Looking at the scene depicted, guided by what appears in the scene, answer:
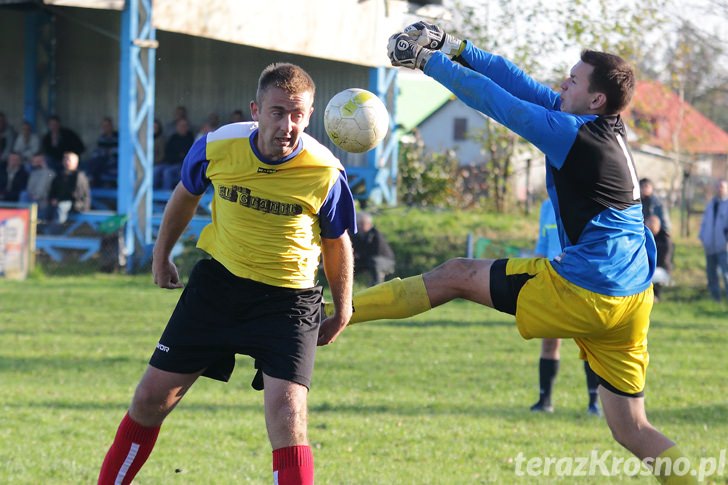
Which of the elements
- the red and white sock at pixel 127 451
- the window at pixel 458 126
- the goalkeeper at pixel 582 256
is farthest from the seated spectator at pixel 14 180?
the window at pixel 458 126

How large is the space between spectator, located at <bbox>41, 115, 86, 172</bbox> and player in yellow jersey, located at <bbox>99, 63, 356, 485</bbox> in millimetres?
17075

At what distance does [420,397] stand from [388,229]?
1236 cm

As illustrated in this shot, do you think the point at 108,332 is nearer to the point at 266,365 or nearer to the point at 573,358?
the point at 573,358

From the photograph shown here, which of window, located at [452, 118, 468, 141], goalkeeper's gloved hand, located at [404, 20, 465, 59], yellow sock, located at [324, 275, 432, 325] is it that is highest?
goalkeeper's gloved hand, located at [404, 20, 465, 59]

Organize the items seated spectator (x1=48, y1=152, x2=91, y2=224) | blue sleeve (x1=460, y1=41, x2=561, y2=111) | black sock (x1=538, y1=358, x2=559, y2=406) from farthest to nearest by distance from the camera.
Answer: seated spectator (x1=48, y1=152, x2=91, y2=224) < black sock (x1=538, y1=358, x2=559, y2=406) < blue sleeve (x1=460, y1=41, x2=561, y2=111)

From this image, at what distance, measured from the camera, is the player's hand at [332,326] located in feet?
16.6

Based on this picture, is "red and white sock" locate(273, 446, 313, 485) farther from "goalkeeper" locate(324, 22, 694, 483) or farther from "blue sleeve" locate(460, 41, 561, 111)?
"blue sleeve" locate(460, 41, 561, 111)

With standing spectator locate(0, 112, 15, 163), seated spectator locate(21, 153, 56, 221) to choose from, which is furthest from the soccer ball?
standing spectator locate(0, 112, 15, 163)

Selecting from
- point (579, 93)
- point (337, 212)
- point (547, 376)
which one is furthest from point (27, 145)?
point (579, 93)

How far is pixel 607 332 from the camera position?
16.5ft

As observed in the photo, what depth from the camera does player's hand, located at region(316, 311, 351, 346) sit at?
5062mm

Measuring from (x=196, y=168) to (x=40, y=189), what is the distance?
1549 centimetres

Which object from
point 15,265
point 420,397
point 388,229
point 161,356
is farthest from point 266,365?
point 388,229

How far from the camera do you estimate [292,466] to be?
4.59 metres
